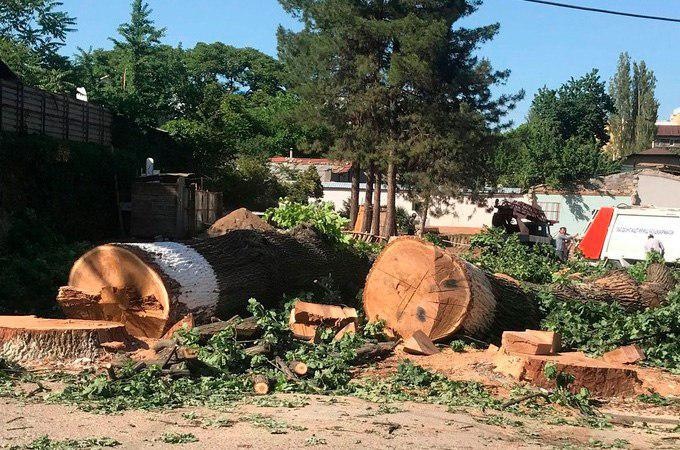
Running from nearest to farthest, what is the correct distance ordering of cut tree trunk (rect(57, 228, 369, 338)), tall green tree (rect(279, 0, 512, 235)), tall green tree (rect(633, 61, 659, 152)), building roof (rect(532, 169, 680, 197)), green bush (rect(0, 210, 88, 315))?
1. cut tree trunk (rect(57, 228, 369, 338))
2. green bush (rect(0, 210, 88, 315))
3. tall green tree (rect(279, 0, 512, 235))
4. building roof (rect(532, 169, 680, 197))
5. tall green tree (rect(633, 61, 659, 152))

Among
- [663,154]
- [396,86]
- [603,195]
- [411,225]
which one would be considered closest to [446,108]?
[396,86]

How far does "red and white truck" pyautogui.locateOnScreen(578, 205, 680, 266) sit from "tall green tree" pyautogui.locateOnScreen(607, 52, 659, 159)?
194 feet

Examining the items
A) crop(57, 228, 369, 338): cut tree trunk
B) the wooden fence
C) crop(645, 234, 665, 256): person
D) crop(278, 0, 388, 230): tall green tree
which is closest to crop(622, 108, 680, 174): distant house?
crop(278, 0, 388, 230): tall green tree

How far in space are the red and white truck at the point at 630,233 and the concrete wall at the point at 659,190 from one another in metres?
19.3

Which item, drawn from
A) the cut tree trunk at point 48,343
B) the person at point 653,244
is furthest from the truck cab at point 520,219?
the cut tree trunk at point 48,343

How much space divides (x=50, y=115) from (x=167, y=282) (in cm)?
1168

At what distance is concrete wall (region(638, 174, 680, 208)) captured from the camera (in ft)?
117

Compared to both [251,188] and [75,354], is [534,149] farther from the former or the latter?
[75,354]

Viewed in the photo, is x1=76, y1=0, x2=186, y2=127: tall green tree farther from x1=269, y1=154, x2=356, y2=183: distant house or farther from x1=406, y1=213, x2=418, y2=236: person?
x1=406, y1=213, x2=418, y2=236: person

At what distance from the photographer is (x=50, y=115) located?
741 inches

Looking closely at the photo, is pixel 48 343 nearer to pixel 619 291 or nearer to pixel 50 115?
pixel 619 291

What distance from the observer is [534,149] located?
44.1m

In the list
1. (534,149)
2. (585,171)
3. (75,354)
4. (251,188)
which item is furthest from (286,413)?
(534,149)

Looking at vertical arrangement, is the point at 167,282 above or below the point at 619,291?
above
